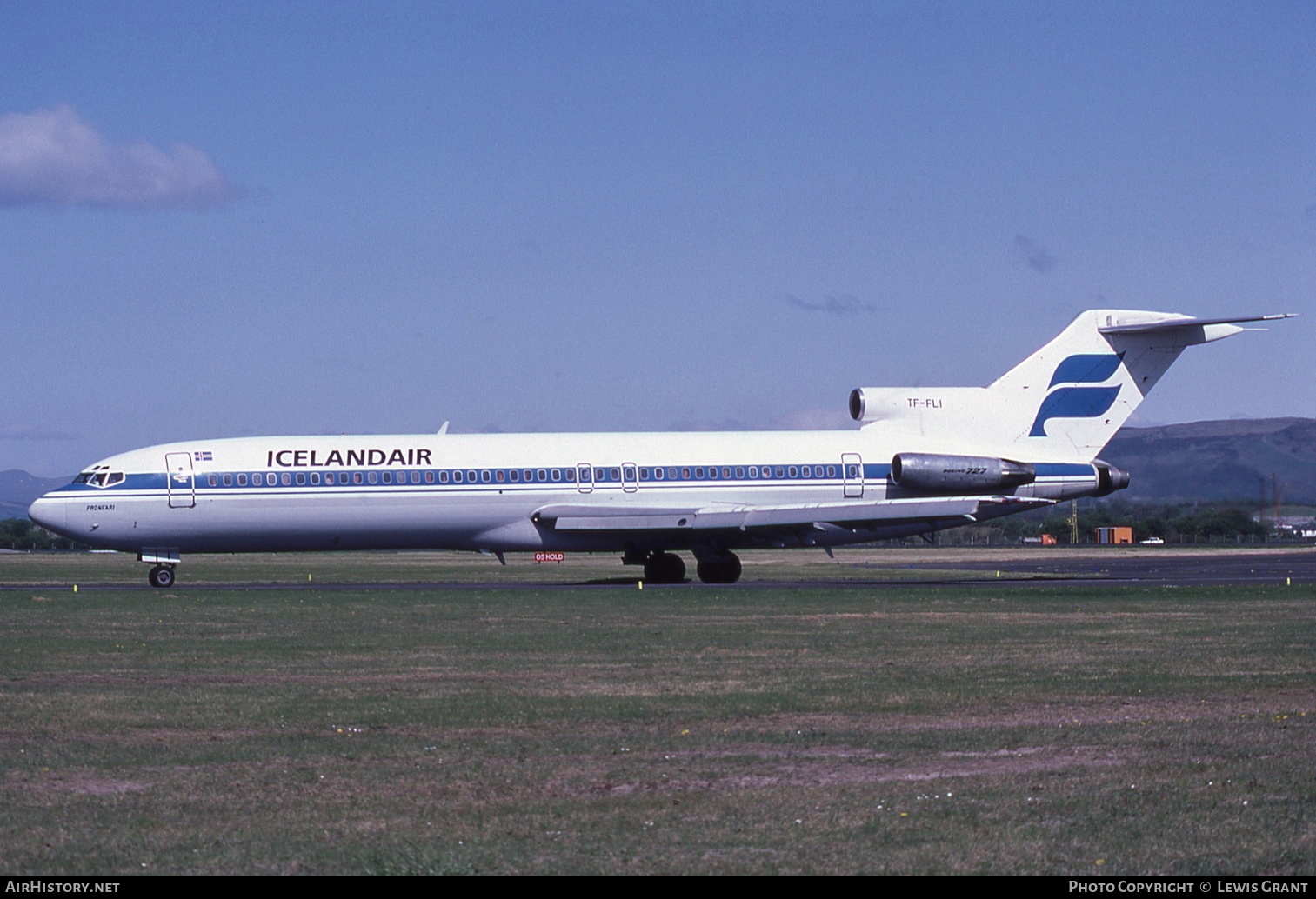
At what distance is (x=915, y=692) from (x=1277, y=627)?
1082cm

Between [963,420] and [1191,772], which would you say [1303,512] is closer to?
[963,420]

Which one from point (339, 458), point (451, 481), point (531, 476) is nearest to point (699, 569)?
point (531, 476)

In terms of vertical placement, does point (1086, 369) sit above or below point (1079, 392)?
above

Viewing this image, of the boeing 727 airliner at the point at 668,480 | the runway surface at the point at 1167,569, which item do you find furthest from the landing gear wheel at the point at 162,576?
the runway surface at the point at 1167,569

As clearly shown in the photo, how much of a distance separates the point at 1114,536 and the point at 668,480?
97365 millimetres

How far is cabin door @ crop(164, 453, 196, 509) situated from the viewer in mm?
40156

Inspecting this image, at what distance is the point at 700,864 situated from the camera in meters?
8.88

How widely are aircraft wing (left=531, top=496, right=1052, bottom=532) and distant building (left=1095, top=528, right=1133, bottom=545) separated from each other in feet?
306

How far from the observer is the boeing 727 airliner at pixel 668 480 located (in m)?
40.5

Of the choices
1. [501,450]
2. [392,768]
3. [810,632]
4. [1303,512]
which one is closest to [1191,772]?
[392,768]

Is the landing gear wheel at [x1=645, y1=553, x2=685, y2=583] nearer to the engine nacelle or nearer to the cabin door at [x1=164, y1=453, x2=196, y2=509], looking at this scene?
the engine nacelle

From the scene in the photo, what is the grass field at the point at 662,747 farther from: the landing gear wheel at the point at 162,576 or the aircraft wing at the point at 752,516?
the aircraft wing at the point at 752,516

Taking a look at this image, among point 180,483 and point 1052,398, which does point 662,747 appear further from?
point 1052,398

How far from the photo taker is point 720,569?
44000mm
